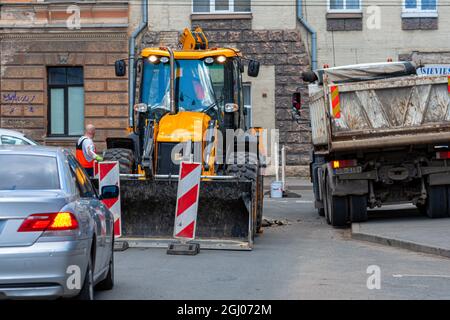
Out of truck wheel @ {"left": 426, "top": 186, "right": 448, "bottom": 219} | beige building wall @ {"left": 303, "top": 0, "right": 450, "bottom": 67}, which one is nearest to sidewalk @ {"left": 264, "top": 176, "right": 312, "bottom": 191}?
beige building wall @ {"left": 303, "top": 0, "right": 450, "bottom": 67}

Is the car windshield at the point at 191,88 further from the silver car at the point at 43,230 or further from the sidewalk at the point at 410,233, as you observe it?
the silver car at the point at 43,230

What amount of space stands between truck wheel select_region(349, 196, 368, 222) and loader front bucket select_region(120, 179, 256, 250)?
3.76 meters

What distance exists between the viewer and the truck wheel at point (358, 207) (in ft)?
60.4

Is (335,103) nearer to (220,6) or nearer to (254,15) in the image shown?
(254,15)

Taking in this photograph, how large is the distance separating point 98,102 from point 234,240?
18.2m

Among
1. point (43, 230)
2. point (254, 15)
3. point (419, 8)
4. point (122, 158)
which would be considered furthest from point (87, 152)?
point (419, 8)

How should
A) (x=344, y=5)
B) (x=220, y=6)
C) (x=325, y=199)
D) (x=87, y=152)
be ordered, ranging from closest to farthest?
(x=87, y=152), (x=325, y=199), (x=344, y=5), (x=220, y=6)

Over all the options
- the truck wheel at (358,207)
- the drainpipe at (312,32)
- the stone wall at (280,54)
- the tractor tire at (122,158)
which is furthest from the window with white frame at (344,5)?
the tractor tire at (122,158)

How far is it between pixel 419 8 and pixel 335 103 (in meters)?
15.3

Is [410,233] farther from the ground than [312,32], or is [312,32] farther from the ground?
[312,32]

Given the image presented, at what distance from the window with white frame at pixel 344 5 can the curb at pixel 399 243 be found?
15.9 meters

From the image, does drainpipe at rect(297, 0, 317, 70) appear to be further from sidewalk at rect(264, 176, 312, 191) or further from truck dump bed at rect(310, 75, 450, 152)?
Result: truck dump bed at rect(310, 75, 450, 152)

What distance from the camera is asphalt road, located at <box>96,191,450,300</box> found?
10.2 metres

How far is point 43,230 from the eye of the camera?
8.20 metres
